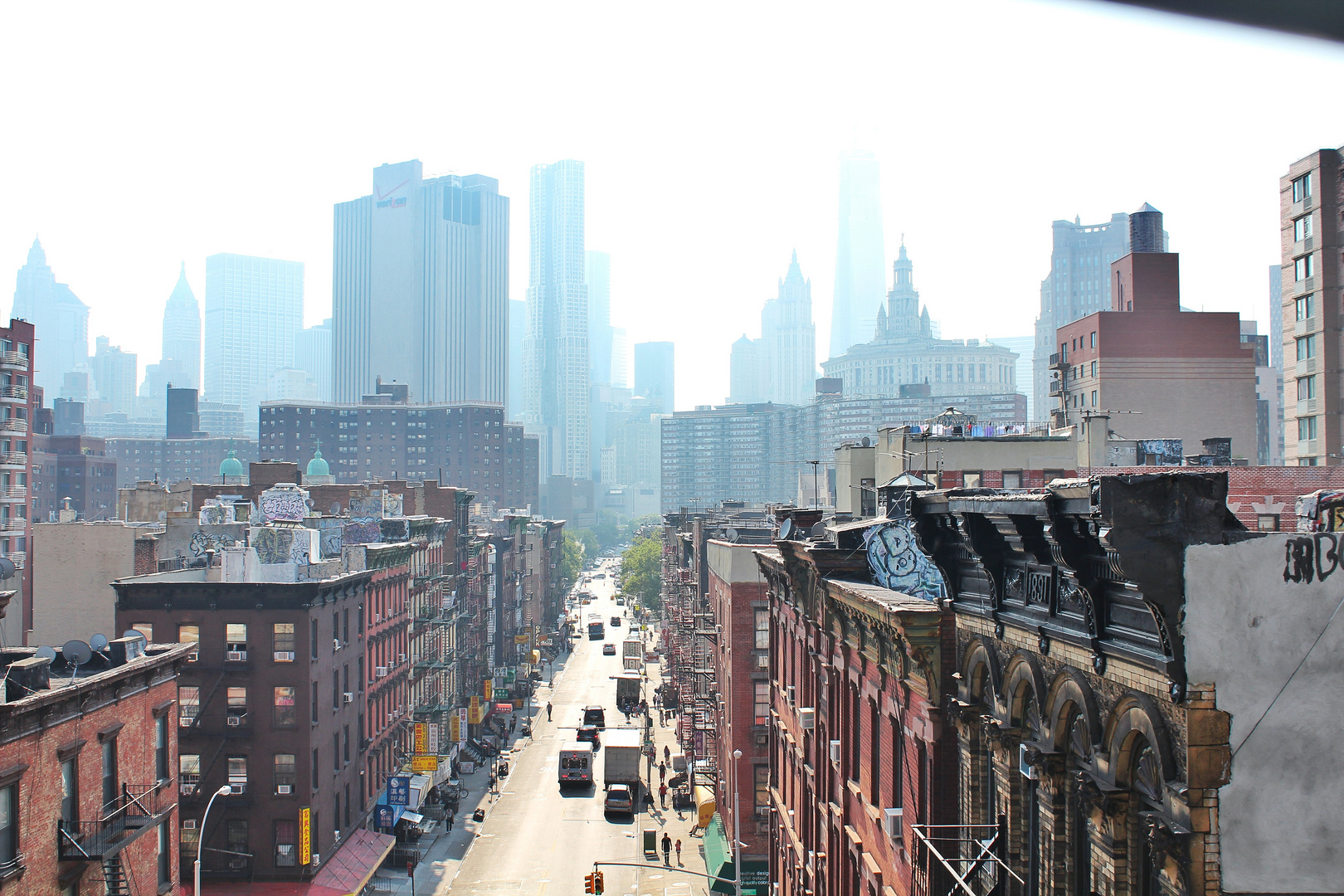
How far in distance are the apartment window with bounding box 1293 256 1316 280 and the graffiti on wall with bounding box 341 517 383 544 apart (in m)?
56.2

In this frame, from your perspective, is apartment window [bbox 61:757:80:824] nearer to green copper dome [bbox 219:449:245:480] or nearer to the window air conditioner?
the window air conditioner

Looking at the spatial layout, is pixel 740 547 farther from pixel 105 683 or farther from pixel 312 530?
pixel 105 683

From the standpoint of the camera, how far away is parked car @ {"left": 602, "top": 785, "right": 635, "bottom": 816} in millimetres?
64375

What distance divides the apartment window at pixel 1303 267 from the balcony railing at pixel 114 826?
200 feet

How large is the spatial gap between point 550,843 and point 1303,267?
5286 cm

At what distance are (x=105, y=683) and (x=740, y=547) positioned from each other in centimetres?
2932

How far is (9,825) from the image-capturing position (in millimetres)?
23359

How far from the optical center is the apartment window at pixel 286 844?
4469 cm

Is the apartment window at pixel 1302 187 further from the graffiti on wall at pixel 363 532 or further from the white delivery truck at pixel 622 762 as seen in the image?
the graffiti on wall at pixel 363 532

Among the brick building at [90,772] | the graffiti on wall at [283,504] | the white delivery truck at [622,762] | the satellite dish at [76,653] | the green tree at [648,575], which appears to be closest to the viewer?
the brick building at [90,772]

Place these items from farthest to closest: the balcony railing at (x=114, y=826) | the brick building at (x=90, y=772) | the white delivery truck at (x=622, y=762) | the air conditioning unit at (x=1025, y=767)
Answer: the white delivery truck at (x=622, y=762) < the balcony railing at (x=114, y=826) < the brick building at (x=90, y=772) < the air conditioning unit at (x=1025, y=767)

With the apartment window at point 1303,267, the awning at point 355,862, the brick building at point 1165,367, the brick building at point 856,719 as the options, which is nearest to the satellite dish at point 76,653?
the awning at point 355,862

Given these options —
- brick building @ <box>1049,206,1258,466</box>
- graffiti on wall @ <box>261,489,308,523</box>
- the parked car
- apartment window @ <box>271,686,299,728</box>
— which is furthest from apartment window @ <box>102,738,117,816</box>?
brick building @ <box>1049,206,1258,466</box>

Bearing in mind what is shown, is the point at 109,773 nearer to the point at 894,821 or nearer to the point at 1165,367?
the point at 894,821
